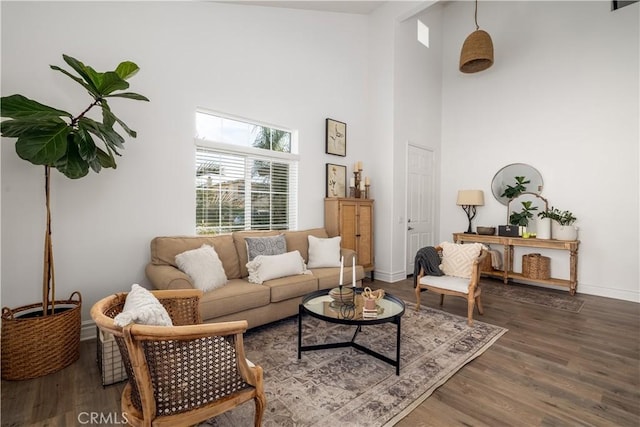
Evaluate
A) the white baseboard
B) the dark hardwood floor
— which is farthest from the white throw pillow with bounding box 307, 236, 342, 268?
the white baseboard

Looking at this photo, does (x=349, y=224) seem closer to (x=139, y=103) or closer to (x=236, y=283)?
(x=236, y=283)

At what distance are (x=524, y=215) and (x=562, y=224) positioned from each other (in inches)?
19.9

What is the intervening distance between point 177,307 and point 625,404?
113 inches

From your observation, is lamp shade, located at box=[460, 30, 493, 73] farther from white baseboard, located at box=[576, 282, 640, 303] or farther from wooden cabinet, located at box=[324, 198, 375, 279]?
white baseboard, located at box=[576, 282, 640, 303]

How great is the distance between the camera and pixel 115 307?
1.57 meters

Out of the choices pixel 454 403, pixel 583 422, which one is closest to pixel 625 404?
pixel 583 422

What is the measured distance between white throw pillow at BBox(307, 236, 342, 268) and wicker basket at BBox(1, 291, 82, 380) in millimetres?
2370

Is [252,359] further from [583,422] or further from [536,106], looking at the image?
[536,106]

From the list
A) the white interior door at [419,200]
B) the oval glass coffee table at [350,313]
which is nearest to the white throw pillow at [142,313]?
the oval glass coffee table at [350,313]

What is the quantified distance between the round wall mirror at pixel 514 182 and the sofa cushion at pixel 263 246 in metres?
3.99

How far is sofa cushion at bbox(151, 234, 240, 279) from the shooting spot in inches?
114

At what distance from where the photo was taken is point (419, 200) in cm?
553

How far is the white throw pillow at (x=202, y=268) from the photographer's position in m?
2.68

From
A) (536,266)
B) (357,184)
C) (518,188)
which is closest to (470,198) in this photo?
(518,188)
